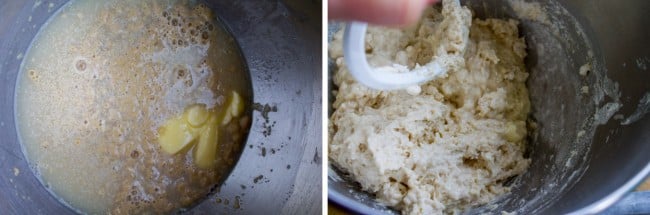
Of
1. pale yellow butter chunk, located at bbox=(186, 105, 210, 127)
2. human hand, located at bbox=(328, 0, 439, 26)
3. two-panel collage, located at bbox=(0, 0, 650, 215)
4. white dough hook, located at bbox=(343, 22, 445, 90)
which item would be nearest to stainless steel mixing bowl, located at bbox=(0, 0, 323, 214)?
two-panel collage, located at bbox=(0, 0, 650, 215)

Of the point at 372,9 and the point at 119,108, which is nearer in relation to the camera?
the point at 372,9

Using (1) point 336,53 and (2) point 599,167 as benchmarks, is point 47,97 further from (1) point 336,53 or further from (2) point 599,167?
(2) point 599,167

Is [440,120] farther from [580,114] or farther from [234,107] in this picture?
[234,107]

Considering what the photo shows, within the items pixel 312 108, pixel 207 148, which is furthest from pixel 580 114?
pixel 207 148

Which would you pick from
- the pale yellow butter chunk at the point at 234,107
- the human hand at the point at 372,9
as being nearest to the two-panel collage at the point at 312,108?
the pale yellow butter chunk at the point at 234,107

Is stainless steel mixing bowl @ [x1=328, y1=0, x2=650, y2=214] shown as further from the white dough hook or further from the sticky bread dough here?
the white dough hook

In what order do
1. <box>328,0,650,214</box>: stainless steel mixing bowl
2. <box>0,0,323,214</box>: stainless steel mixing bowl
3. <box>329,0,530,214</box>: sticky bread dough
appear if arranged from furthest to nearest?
<box>0,0,323,214</box>: stainless steel mixing bowl
<box>329,0,530,214</box>: sticky bread dough
<box>328,0,650,214</box>: stainless steel mixing bowl
